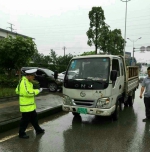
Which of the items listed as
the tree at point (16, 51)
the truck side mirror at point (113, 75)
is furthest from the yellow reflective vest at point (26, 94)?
the tree at point (16, 51)

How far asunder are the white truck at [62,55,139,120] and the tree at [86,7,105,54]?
70.5 feet

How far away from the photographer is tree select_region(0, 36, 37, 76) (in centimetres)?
1239

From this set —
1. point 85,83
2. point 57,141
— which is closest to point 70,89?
point 85,83

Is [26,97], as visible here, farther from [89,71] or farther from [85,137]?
[89,71]

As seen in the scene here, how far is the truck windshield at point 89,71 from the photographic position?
251 inches

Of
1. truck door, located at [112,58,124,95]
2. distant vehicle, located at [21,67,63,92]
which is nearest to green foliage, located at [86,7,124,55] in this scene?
distant vehicle, located at [21,67,63,92]

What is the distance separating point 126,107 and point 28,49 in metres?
6.60

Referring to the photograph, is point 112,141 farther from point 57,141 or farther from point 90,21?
point 90,21

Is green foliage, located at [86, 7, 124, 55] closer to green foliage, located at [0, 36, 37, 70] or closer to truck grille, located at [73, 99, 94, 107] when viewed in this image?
green foliage, located at [0, 36, 37, 70]

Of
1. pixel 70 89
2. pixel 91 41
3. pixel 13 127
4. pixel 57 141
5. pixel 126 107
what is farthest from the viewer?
pixel 91 41

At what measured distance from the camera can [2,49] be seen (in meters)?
12.4

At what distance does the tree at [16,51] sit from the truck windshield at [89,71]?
6307 millimetres

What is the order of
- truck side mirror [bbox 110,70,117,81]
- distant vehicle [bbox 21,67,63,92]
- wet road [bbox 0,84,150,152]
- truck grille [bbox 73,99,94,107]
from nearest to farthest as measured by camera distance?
wet road [bbox 0,84,150,152] < truck side mirror [bbox 110,70,117,81] < truck grille [bbox 73,99,94,107] < distant vehicle [bbox 21,67,63,92]

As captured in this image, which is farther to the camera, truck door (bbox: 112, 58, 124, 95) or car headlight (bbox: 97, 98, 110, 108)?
truck door (bbox: 112, 58, 124, 95)
